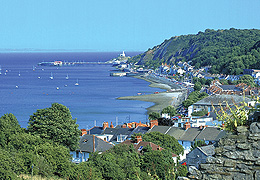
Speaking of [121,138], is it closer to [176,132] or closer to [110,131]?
[110,131]

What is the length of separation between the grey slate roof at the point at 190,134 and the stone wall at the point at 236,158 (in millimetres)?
25878

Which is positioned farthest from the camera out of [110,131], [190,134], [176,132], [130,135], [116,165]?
[110,131]

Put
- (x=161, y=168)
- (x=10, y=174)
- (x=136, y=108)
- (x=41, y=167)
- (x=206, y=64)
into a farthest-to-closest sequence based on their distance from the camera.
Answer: (x=206, y=64) < (x=136, y=108) < (x=161, y=168) < (x=41, y=167) < (x=10, y=174)

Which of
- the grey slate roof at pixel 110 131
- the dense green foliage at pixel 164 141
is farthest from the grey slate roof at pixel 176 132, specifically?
the dense green foliage at pixel 164 141

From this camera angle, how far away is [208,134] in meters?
30.8

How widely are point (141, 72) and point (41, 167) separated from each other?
150 metres

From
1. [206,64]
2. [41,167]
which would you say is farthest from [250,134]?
[206,64]

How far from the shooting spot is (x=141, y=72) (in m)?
165

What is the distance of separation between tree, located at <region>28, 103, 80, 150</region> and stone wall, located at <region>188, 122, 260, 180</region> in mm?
17757

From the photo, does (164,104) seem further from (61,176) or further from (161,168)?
(61,176)

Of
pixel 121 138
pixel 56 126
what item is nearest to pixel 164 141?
pixel 56 126

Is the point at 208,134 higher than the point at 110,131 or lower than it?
higher

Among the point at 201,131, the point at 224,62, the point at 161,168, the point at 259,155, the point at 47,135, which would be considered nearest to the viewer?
the point at 259,155

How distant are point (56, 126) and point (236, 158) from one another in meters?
18.3
